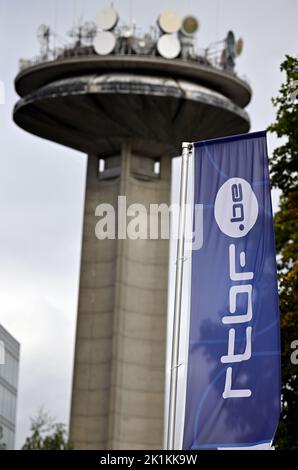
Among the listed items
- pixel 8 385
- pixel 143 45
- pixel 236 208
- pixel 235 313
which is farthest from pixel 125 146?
pixel 235 313

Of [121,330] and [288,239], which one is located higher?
[121,330]

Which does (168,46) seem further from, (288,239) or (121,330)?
(288,239)

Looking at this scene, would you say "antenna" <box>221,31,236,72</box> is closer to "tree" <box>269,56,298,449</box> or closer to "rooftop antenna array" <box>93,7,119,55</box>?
"rooftop antenna array" <box>93,7,119,55</box>

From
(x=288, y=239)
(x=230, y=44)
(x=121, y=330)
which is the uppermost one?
(x=230, y=44)

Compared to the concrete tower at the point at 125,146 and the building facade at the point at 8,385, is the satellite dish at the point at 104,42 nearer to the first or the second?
the concrete tower at the point at 125,146

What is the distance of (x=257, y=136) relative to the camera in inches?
778

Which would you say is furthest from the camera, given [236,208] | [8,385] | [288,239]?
[8,385]

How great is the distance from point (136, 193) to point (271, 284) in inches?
2597

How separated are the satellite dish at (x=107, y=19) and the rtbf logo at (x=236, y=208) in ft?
207

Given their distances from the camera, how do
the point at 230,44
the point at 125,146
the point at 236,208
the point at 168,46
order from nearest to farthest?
the point at 236,208 < the point at 168,46 < the point at 230,44 < the point at 125,146

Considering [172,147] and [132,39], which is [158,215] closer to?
[172,147]

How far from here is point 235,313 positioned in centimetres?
1870

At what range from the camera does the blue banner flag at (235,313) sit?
60.5 ft

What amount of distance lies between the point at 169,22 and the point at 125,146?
30.5ft
